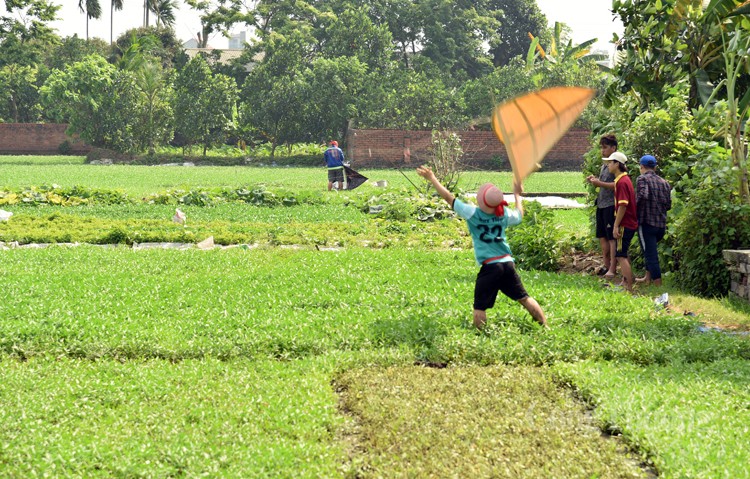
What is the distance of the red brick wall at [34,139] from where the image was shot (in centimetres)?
4984

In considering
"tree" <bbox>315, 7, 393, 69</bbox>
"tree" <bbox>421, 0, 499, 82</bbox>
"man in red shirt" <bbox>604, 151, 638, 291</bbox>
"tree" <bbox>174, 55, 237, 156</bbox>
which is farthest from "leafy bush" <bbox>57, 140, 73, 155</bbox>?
"man in red shirt" <bbox>604, 151, 638, 291</bbox>

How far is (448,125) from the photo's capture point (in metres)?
42.0

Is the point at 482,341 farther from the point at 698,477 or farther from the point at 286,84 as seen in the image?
the point at 286,84

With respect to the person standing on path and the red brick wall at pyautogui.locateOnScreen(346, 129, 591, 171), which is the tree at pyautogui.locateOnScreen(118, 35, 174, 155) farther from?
the person standing on path

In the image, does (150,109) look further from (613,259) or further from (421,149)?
(613,259)

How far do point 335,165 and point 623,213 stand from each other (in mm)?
14741

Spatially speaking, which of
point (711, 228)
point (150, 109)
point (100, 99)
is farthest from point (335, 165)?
point (100, 99)

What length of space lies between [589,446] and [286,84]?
129ft

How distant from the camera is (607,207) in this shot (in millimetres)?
10859

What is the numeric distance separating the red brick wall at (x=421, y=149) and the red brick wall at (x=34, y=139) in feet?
65.2

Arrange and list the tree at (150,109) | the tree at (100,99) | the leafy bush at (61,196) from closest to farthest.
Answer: the leafy bush at (61,196), the tree at (100,99), the tree at (150,109)

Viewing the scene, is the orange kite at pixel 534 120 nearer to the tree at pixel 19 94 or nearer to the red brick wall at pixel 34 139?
the red brick wall at pixel 34 139

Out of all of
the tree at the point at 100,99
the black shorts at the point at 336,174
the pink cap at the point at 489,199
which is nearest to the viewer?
the pink cap at the point at 489,199

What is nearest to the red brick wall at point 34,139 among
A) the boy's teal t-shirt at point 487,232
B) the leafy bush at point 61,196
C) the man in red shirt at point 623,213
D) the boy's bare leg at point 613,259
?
the leafy bush at point 61,196
